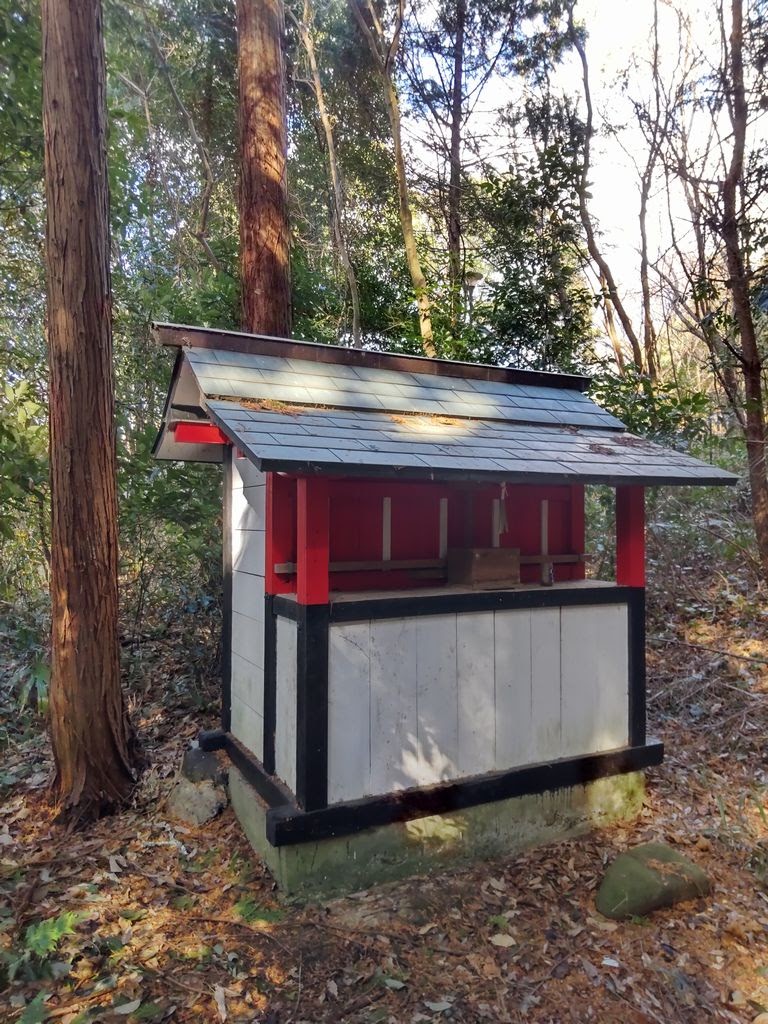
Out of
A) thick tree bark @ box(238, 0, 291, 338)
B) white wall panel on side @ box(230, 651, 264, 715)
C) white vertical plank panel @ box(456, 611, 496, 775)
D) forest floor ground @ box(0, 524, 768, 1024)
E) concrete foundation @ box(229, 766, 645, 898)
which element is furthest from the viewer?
thick tree bark @ box(238, 0, 291, 338)

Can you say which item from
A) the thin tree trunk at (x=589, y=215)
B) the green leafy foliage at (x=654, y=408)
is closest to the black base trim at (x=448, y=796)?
the green leafy foliage at (x=654, y=408)

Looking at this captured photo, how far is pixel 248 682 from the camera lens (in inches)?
157

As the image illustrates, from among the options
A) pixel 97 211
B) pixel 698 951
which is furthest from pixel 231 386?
pixel 698 951

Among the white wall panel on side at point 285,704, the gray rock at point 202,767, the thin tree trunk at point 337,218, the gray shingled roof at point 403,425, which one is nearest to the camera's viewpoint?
the gray shingled roof at point 403,425

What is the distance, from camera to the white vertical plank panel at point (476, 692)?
3428 millimetres

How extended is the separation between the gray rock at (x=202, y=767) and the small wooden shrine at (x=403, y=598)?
0.41 feet

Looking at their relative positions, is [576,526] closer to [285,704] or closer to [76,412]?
[285,704]

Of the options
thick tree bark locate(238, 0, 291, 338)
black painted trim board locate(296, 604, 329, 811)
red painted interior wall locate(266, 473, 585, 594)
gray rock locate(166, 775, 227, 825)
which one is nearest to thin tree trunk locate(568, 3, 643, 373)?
thick tree bark locate(238, 0, 291, 338)

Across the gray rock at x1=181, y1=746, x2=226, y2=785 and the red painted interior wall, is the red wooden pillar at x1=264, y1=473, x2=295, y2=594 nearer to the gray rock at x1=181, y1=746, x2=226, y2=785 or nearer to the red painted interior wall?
the red painted interior wall

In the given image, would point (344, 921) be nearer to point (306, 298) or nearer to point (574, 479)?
point (574, 479)

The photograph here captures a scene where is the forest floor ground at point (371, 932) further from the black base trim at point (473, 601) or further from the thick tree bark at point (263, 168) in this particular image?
the thick tree bark at point (263, 168)

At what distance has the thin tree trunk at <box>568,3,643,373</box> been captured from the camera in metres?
8.90

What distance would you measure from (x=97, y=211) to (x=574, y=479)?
339 cm

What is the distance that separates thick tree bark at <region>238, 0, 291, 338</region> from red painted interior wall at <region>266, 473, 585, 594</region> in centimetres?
294
